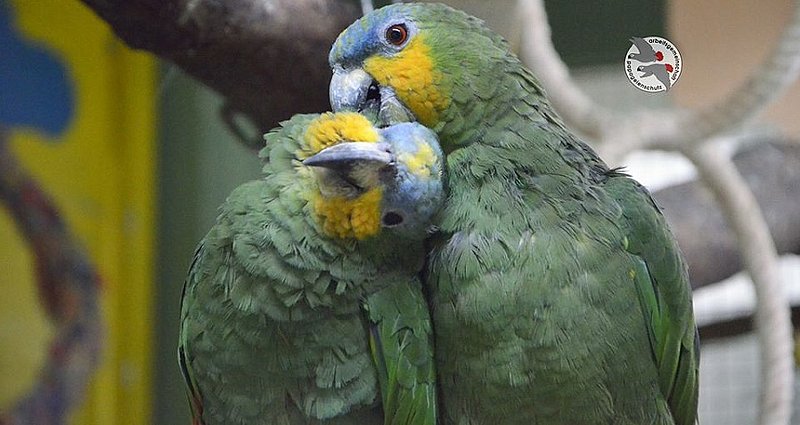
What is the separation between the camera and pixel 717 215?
1246mm

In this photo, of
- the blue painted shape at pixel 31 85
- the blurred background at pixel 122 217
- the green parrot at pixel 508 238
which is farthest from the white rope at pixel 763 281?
the blue painted shape at pixel 31 85

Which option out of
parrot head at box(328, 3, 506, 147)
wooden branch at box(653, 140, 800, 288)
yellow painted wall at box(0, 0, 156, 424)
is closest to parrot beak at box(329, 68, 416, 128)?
parrot head at box(328, 3, 506, 147)

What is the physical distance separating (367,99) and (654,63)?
0.23 metres

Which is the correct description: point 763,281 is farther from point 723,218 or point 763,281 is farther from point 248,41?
point 248,41

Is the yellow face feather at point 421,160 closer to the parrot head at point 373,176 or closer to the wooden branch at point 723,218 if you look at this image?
the parrot head at point 373,176

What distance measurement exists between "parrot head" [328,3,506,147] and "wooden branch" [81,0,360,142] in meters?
0.23

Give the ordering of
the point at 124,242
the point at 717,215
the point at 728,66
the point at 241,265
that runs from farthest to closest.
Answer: the point at 124,242 < the point at 717,215 < the point at 728,66 < the point at 241,265

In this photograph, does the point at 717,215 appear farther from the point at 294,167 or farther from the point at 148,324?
the point at 148,324

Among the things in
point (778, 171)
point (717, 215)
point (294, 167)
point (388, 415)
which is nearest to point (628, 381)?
point (388, 415)

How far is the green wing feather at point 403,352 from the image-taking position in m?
0.57

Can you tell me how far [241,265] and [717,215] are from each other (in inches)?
35.8

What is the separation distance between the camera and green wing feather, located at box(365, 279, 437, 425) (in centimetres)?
57

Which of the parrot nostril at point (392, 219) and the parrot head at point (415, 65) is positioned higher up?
the parrot head at point (415, 65)

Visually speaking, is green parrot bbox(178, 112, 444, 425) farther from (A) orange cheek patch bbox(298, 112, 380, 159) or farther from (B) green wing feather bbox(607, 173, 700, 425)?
(B) green wing feather bbox(607, 173, 700, 425)
